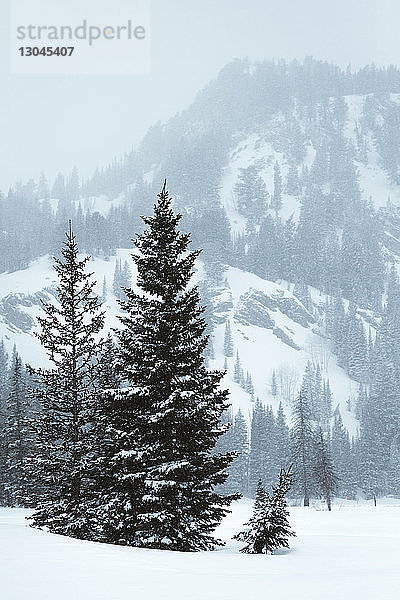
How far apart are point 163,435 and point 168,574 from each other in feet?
20.7

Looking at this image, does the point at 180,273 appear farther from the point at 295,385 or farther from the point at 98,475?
Result: the point at 295,385

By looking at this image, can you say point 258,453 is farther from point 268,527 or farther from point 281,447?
point 268,527

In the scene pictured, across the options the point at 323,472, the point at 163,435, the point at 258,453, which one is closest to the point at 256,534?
the point at 163,435

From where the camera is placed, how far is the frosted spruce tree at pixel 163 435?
15141 mm

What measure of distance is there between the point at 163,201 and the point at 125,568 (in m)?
11.4

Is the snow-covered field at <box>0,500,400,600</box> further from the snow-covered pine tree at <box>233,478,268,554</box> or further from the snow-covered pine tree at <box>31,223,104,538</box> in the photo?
the snow-covered pine tree at <box>31,223,104,538</box>

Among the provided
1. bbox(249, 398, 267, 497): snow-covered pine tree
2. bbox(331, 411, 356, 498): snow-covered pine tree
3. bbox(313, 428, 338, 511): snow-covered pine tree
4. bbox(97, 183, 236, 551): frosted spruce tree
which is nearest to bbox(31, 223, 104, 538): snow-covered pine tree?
bbox(97, 183, 236, 551): frosted spruce tree

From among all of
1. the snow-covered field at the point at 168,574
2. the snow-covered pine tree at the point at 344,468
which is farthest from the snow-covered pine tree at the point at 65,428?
the snow-covered pine tree at the point at 344,468

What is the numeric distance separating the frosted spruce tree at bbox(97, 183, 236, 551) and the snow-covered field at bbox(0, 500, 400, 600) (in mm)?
2934

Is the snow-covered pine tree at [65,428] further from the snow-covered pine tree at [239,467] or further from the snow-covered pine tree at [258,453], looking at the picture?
the snow-covered pine tree at [239,467]

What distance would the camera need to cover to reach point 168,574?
30.9 ft

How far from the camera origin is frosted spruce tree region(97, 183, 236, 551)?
15141 millimetres

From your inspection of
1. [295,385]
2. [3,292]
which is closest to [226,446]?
[295,385]

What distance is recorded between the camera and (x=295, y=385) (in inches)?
6934
